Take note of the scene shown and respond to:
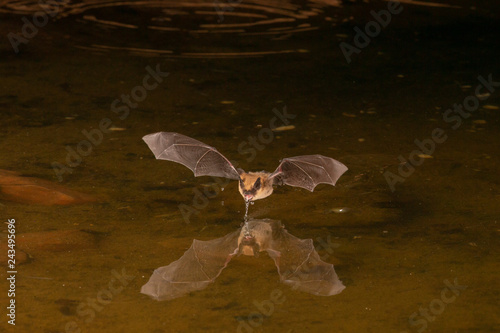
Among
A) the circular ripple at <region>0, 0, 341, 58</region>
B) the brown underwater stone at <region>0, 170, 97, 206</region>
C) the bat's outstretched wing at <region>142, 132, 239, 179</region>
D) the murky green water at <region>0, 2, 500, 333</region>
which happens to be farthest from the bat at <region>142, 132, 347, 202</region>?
the circular ripple at <region>0, 0, 341, 58</region>

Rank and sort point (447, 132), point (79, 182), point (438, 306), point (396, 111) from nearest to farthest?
point (438, 306) → point (79, 182) → point (447, 132) → point (396, 111)

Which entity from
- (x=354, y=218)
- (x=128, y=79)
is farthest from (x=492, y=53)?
(x=354, y=218)

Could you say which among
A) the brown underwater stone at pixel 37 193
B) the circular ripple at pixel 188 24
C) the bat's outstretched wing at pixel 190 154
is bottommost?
the circular ripple at pixel 188 24

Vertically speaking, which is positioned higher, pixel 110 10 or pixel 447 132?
pixel 447 132

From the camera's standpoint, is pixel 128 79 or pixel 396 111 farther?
pixel 128 79

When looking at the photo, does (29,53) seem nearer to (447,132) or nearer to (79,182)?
(79,182)

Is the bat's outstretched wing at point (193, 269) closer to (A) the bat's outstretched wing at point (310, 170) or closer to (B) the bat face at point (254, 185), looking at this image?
(B) the bat face at point (254, 185)

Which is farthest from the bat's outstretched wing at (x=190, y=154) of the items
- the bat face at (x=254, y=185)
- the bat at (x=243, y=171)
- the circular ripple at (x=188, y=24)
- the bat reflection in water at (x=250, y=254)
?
the circular ripple at (x=188, y=24)
